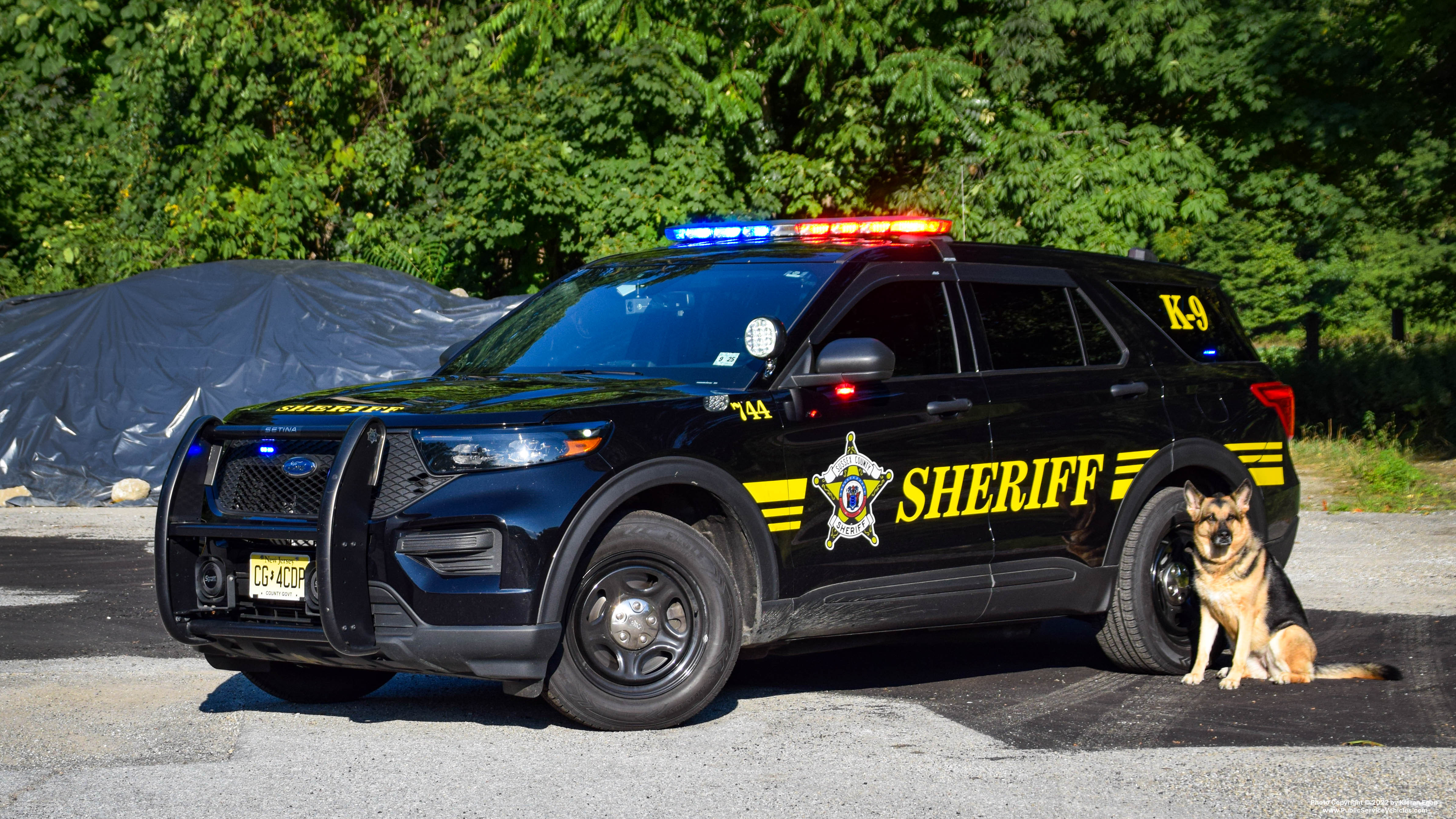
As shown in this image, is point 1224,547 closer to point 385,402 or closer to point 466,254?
point 385,402

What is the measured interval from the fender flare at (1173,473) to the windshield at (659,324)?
5.84ft

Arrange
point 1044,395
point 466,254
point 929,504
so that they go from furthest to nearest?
1. point 466,254
2. point 1044,395
3. point 929,504

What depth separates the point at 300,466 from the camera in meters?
4.93

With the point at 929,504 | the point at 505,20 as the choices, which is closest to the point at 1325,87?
the point at 505,20

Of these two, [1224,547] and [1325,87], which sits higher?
[1325,87]

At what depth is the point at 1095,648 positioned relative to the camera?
7492 mm

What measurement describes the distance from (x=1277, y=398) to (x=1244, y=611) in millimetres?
1269

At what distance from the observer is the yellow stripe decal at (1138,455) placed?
6.43 meters

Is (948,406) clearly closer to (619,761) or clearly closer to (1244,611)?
(1244,611)

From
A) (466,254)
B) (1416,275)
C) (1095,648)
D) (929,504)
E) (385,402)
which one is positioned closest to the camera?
(385,402)

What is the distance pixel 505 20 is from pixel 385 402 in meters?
14.9

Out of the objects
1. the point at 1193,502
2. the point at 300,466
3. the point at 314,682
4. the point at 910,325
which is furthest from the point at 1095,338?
the point at 314,682

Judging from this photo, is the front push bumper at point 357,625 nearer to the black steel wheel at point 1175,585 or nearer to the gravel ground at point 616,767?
the gravel ground at point 616,767

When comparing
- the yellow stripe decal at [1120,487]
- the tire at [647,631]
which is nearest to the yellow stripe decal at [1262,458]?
the yellow stripe decal at [1120,487]
